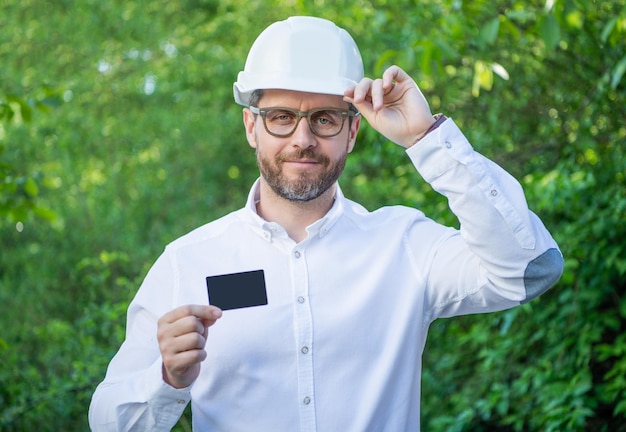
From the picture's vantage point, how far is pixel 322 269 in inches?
94.6

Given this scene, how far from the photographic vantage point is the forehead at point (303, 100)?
94.4 inches

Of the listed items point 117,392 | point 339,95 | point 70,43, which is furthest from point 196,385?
point 70,43

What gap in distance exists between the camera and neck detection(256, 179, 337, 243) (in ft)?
8.14

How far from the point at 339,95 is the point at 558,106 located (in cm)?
264

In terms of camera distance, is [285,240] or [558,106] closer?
[285,240]

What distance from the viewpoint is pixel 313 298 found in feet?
7.75

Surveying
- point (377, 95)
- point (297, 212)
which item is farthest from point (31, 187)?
point (377, 95)

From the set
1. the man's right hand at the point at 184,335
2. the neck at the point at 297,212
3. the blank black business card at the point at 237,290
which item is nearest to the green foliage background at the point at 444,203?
the neck at the point at 297,212

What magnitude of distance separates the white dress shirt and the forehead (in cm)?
30

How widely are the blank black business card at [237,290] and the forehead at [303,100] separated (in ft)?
1.65

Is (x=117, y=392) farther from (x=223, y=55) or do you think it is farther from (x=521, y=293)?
(x=223, y=55)

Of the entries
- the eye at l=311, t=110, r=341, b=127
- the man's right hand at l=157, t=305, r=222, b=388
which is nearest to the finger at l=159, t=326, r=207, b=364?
the man's right hand at l=157, t=305, r=222, b=388

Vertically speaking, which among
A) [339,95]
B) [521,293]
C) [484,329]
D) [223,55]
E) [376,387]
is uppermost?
[223,55]

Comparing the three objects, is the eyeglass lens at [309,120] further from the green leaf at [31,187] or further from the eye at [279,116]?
the green leaf at [31,187]
